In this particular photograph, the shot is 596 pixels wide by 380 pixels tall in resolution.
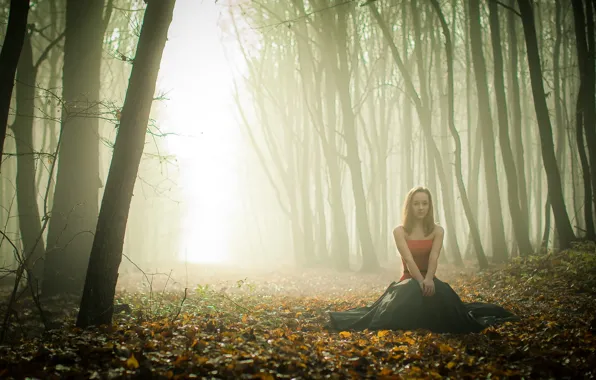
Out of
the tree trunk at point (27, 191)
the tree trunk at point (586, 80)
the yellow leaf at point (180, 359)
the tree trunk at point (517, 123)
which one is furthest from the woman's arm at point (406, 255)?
the tree trunk at point (517, 123)

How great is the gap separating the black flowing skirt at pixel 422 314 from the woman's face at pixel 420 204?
1.01m

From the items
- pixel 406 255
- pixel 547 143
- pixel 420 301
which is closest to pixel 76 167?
pixel 406 255

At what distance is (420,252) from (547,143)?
618 centimetres

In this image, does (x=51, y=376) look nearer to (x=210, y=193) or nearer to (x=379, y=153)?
(x=379, y=153)

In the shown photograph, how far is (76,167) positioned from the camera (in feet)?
25.0

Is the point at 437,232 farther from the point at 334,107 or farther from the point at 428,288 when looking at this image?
the point at 334,107

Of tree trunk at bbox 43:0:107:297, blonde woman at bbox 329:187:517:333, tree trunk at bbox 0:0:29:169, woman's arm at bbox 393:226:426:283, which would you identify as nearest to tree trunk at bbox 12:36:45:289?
tree trunk at bbox 43:0:107:297

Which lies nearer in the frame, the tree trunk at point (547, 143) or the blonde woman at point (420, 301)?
the blonde woman at point (420, 301)

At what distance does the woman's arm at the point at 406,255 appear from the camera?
5.21 meters

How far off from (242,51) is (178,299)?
13878 millimetres

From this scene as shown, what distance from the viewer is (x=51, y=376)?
9.46ft

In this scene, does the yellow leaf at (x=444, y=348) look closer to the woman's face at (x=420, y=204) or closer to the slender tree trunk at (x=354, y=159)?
the woman's face at (x=420, y=204)

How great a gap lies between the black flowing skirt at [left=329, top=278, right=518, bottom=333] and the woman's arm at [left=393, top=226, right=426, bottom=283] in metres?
0.21

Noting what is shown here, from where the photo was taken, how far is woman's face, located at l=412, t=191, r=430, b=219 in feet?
18.3
